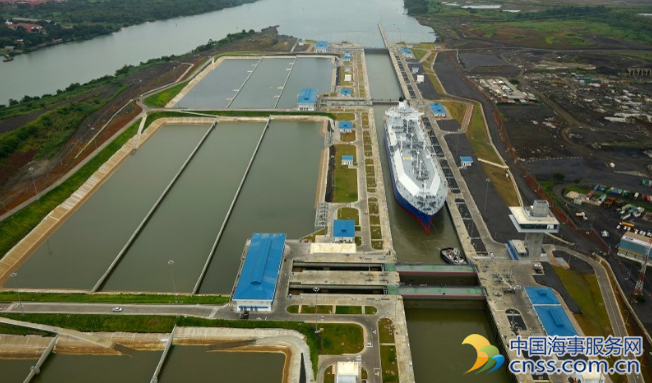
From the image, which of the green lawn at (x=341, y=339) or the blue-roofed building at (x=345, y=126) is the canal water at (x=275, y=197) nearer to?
the blue-roofed building at (x=345, y=126)

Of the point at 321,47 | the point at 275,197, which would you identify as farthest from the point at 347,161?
the point at 321,47

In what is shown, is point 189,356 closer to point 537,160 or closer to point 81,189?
Answer: point 81,189

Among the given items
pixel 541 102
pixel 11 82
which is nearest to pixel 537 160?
pixel 541 102

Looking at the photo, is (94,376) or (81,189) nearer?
(94,376)

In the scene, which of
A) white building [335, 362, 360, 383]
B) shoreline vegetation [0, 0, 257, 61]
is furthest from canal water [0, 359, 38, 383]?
shoreline vegetation [0, 0, 257, 61]

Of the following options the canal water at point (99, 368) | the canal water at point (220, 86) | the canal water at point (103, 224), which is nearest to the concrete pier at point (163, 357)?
the canal water at point (99, 368)
